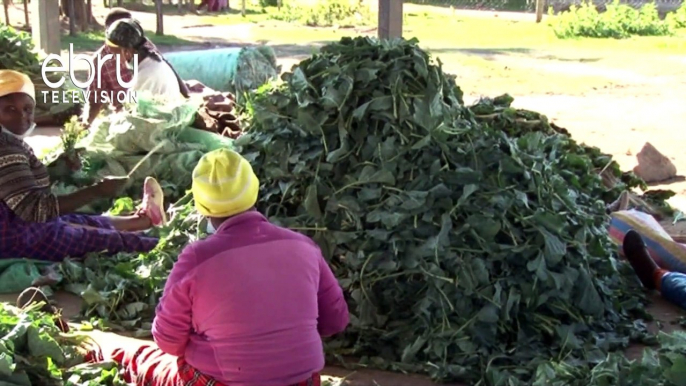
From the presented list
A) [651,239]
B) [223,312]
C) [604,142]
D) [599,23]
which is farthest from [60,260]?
[599,23]

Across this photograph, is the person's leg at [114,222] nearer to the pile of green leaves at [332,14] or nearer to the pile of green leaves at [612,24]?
the pile of green leaves at [612,24]

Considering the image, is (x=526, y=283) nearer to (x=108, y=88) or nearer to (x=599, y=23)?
(x=108, y=88)

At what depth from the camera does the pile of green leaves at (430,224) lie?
3904 millimetres

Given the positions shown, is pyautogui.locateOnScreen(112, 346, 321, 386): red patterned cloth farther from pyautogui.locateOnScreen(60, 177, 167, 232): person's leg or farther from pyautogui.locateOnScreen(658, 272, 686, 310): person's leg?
pyautogui.locateOnScreen(658, 272, 686, 310): person's leg

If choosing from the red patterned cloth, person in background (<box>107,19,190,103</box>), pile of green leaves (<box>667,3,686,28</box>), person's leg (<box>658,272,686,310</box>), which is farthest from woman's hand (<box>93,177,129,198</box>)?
pile of green leaves (<box>667,3,686,28</box>)

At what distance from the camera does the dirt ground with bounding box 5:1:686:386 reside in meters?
4.57

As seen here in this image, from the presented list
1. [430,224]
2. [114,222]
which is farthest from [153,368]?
[114,222]

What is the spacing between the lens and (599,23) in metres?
18.9

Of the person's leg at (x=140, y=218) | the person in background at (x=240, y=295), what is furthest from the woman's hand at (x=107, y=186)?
the person in background at (x=240, y=295)

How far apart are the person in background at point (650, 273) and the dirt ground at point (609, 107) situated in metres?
0.07

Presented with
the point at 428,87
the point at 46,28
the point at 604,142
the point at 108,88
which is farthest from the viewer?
the point at 46,28

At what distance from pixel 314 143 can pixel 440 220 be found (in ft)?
2.35

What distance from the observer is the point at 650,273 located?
15.5ft

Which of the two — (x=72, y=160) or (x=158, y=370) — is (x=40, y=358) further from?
(x=72, y=160)
